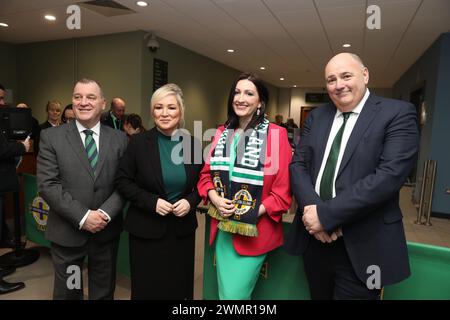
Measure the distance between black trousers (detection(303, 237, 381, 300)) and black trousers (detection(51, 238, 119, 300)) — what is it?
1140 mm

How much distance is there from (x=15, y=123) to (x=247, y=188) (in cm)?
201

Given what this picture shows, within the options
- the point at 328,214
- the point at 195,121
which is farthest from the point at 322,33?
the point at 328,214

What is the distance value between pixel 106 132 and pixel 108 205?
0.43 meters

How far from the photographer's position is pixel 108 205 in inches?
68.3

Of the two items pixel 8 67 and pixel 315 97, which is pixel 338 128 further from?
pixel 315 97

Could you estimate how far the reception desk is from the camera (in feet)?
4.86

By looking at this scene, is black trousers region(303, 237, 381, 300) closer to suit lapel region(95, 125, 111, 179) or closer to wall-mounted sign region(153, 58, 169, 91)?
suit lapel region(95, 125, 111, 179)

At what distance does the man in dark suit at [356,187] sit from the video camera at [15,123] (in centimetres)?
222

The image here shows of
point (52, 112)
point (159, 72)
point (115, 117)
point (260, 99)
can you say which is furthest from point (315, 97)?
point (260, 99)

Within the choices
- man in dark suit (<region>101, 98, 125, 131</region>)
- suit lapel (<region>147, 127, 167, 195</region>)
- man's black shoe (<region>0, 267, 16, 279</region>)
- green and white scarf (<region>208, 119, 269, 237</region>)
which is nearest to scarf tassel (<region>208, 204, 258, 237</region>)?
green and white scarf (<region>208, 119, 269, 237</region>)

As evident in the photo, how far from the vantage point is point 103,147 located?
5.83 feet

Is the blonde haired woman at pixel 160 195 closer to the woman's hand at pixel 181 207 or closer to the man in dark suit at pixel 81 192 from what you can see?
the woman's hand at pixel 181 207
